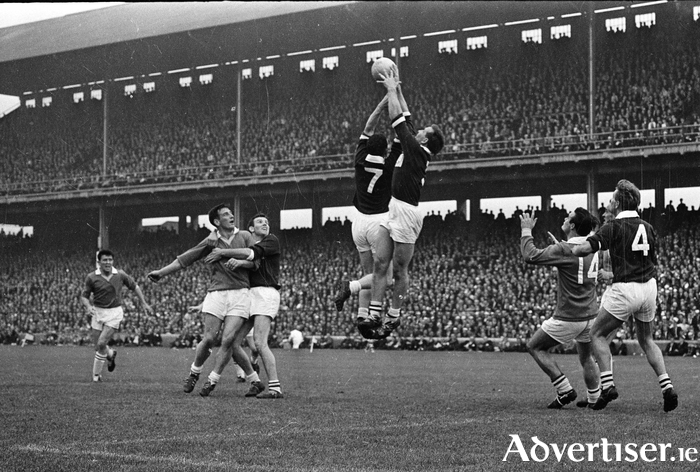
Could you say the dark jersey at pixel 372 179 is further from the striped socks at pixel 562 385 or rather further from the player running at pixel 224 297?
the player running at pixel 224 297

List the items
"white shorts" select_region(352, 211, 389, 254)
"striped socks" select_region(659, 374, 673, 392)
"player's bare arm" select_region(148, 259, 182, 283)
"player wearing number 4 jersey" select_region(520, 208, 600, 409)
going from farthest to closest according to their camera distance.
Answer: "player wearing number 4 jersey" select_region(520, 208, 600, 409), "striped socks" select_region(659, 374, 673, 392), "player's bare arm" select_region(148, 259, 182, 283), "white shorts" select_region(352, 211, 389, 254)

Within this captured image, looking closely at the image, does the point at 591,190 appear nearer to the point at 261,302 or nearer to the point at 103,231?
the point at 103,231

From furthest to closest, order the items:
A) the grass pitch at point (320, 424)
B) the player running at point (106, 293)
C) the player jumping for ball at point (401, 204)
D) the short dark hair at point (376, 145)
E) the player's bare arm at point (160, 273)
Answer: the player running at point (106, 293) → the player's bare arm at point (160, 273) → the short dark hair at point (376, 145) → the player jumping for ball at point (401, 204) → the grass pitch at point (320, 424)

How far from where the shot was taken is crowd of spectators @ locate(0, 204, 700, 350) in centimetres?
2817

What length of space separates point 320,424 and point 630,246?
3.68m

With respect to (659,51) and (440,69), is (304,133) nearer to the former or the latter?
(440,69)

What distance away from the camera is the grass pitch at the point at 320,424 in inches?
238

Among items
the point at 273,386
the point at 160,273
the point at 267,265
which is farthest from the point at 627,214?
the point at 160,273

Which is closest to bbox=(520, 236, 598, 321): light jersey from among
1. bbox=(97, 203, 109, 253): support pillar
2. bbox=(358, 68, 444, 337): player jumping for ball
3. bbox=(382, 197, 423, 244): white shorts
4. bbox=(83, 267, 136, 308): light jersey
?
bbox=(358, 68, 444, 337): player jumping for ball

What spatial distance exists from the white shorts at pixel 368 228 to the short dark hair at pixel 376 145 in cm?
54

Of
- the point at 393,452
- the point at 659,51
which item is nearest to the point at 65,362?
the point at 393,452

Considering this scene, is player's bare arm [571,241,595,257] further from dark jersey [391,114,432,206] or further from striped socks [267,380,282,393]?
striped socks [267,380,282,393]

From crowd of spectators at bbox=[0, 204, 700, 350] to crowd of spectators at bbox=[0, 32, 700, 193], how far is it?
289cm

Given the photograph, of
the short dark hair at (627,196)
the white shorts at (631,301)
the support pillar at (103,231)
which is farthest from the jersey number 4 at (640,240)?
the support pillar at (103,231)
